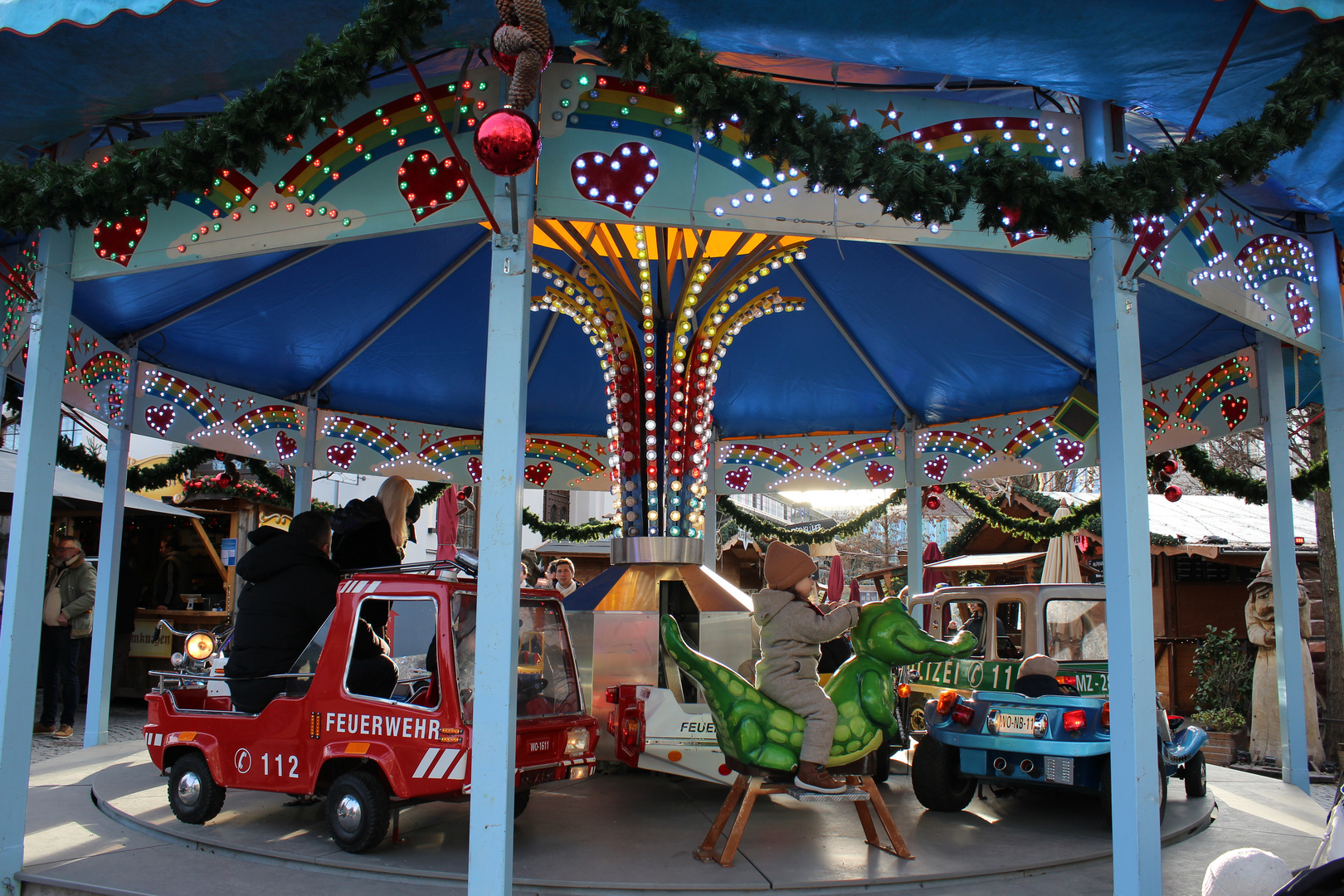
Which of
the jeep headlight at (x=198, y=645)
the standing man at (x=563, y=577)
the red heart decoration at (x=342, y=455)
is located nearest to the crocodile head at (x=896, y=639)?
the jeep headlight at (x=198, y=645)

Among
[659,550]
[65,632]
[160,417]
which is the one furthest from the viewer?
[160,417]

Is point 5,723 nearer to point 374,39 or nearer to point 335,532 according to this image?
point 335,532

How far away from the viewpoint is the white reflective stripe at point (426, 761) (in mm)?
4973

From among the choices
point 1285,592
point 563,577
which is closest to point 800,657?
point 1285,592

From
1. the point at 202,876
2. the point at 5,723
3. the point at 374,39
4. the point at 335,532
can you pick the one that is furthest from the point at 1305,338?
the point at 5,723

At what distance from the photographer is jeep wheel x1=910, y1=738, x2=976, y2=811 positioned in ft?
21.4

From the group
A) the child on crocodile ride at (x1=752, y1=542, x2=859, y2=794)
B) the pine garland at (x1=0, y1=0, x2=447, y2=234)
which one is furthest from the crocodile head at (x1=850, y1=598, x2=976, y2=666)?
the pine garland at (x1=0, y1=0, x2=447, y2=234)

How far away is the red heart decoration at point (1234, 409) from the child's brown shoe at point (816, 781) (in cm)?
591

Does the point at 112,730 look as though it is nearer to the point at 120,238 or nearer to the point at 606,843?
the point at 120,238

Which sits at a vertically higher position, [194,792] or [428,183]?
[428,183]

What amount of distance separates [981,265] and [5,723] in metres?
7.86

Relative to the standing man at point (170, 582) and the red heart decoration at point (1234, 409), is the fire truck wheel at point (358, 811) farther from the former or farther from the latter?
the standing man at point (170, 582)

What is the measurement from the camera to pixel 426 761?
4.98 metres

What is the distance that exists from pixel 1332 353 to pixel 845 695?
446cm
